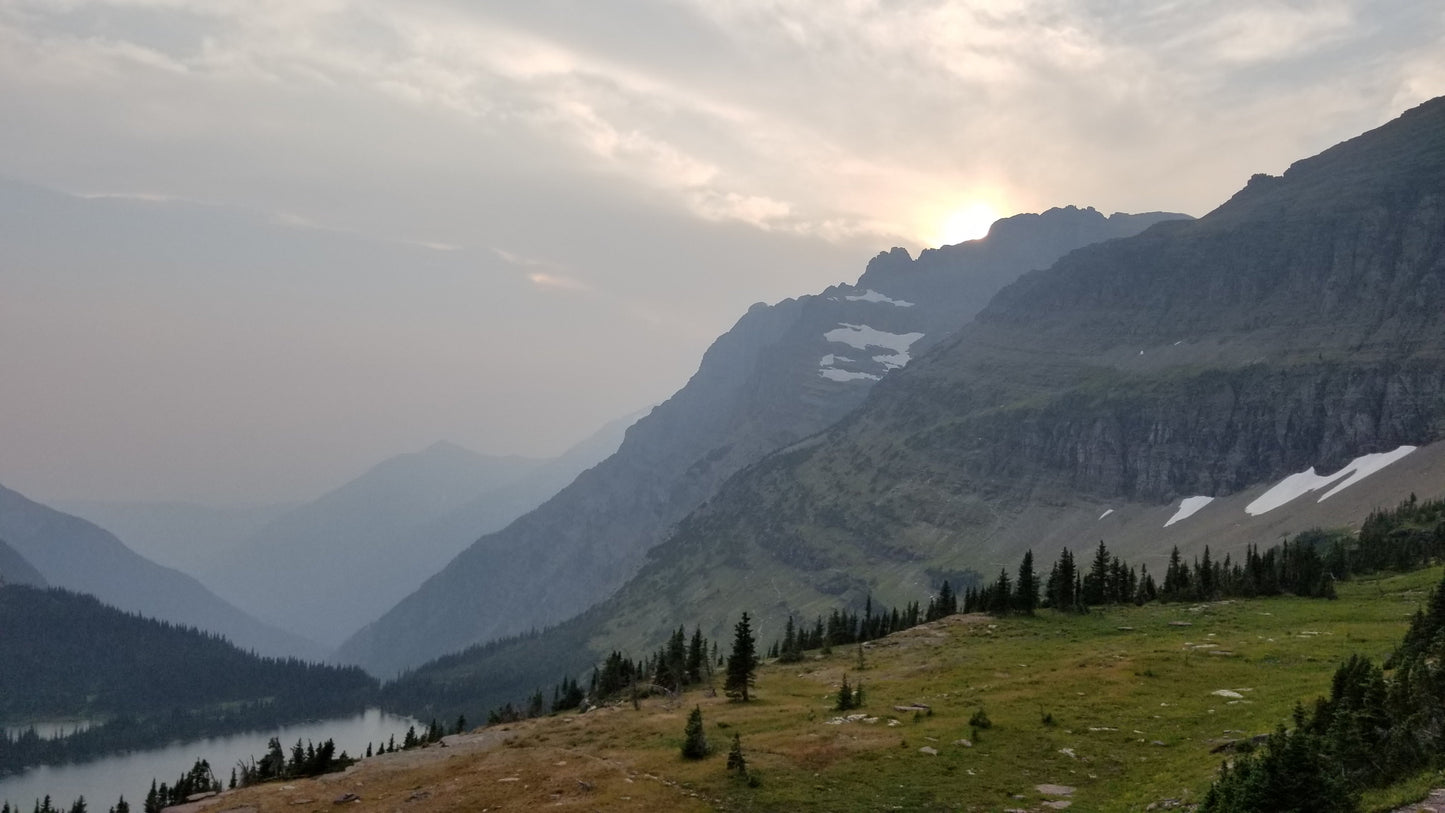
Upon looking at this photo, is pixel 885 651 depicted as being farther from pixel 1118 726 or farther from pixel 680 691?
pixel 1118 726

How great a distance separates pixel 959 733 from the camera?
47844 mm

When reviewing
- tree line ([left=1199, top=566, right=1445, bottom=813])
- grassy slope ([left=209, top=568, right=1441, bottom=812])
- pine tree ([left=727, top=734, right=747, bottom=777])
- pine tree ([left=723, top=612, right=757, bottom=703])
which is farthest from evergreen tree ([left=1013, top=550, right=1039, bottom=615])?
tree line ([left=1199, top=566, right=1445, bottom=813])

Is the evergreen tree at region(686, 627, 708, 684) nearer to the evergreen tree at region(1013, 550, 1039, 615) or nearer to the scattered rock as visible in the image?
the evergreen tree at region(1013, 550, 1039, 615)

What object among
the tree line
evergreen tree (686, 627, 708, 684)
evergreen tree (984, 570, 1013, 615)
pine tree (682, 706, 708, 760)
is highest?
the tree line

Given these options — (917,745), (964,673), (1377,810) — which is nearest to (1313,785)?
(1377,810)

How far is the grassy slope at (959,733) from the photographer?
3991 centimetres

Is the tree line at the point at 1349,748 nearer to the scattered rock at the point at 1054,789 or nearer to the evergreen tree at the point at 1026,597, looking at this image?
the scattered rock at the point at 1054,789

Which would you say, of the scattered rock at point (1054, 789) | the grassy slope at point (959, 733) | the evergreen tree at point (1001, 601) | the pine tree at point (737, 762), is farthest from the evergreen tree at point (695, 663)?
the scattered rock at point (1054, 789)

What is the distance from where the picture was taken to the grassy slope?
39906 mm

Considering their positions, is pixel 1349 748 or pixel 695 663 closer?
pixel 1349 748

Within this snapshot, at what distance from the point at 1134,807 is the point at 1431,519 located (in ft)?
625

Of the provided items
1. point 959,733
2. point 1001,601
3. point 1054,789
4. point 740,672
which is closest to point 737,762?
point 959,733

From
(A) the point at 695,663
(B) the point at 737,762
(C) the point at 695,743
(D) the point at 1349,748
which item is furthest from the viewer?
(A) the point at 695,663

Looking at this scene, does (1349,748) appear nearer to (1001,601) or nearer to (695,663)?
(1001,601)
